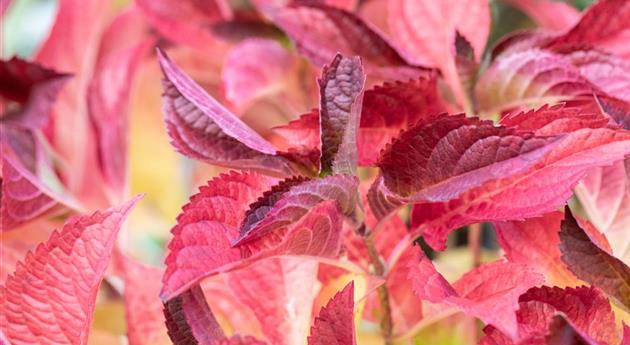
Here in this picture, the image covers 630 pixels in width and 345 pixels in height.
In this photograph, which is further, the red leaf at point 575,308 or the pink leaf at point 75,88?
the pink leaf at point 75,88

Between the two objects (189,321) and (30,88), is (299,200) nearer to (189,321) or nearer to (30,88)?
(189,321)

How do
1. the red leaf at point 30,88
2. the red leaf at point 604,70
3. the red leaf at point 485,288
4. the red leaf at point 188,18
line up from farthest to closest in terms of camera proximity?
the red leaf at point 188,18, the red leaf at point 30,88, the red leaf at point 604,70, the red leaf at point 485,288

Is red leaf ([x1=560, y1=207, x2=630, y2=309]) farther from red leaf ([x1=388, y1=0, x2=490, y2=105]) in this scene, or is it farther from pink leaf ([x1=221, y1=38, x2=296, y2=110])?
pink leaf ([x1=221, y1=38, x2=296, y2=110])

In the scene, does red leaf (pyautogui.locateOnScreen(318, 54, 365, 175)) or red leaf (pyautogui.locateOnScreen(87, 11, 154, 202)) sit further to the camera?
red leaf (pyautogui.locateOnScreen(87, 11, 154, 202))

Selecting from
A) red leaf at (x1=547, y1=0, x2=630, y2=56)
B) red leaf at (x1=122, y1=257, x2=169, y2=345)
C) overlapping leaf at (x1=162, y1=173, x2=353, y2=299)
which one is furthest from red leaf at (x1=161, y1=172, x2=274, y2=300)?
red leaf at (x1=547, y1=0, x2=630, y2=56)

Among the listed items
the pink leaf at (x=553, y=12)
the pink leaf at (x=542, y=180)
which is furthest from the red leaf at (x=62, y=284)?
the pink leaf at (x=553, y=12)

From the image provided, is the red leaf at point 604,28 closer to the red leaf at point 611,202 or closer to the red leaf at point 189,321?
the red leaf at point 611,202
